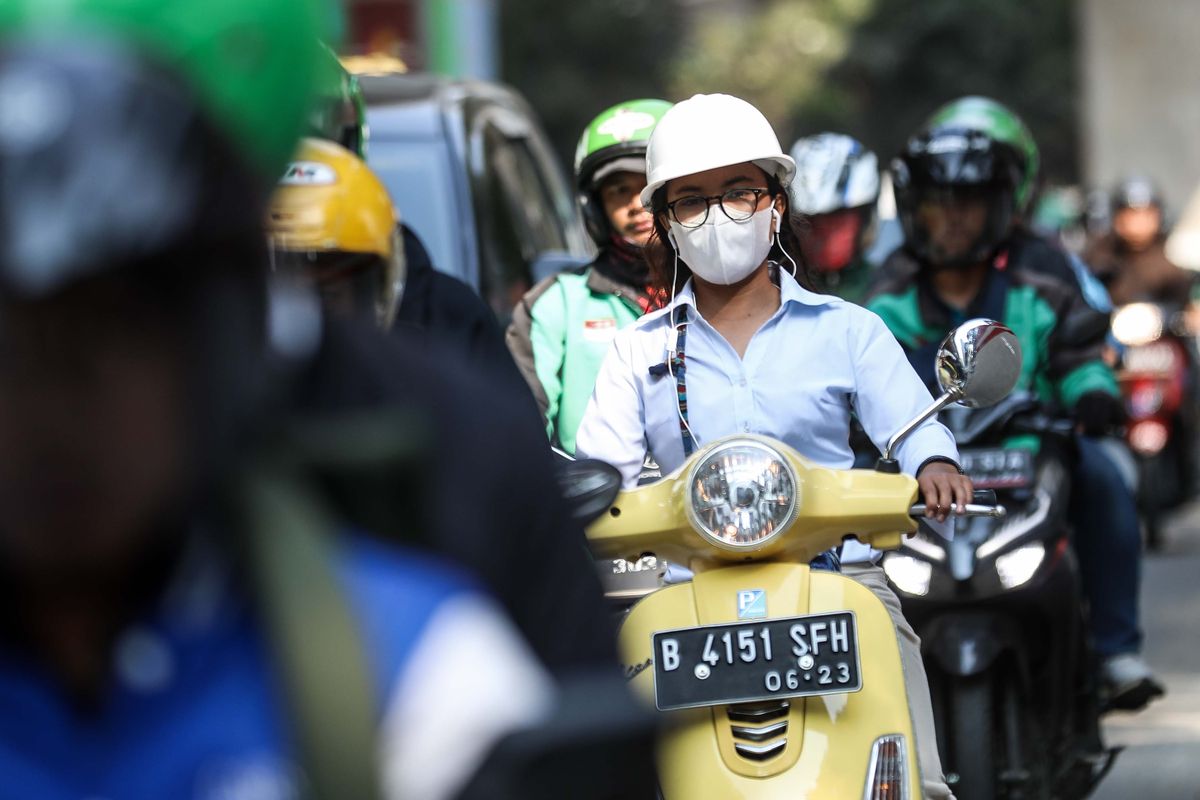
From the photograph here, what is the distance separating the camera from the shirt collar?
4.43 meters

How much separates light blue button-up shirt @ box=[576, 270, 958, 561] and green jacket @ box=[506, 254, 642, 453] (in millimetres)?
1256

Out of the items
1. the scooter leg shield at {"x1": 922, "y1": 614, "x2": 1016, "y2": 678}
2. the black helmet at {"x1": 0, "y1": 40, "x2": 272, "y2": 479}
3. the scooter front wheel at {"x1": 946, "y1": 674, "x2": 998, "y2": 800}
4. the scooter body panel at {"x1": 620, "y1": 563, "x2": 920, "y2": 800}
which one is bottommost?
the scooter front wheel at {"x1": 946, "y1": 674, "x2": 998, "y2": 800}

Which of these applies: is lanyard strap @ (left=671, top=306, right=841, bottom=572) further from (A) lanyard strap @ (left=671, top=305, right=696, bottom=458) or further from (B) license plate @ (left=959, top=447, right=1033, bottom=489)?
(B) license plate @ (left=959, top=447, right=1033, bottom=489)

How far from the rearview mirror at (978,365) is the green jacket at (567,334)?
1925mm

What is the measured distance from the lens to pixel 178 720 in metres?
1.19

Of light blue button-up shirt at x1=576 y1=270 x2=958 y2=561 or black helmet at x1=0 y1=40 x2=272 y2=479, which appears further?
light blue button-up shirt at x1=576 y1=270 x2=958 y2=561

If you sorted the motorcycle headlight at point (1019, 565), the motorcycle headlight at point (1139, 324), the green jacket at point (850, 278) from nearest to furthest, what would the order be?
the motorcycle headlight at point (1019, 565), the green jacket at point (850, 278), the motorcycle headlight at point (1139, 324)

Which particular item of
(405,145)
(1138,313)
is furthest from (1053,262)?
(1138,313)

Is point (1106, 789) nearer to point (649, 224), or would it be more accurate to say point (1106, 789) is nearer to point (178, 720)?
point (649, 224)

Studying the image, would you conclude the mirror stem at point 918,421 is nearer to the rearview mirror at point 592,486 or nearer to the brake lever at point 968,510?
the brake lever at point 968,510

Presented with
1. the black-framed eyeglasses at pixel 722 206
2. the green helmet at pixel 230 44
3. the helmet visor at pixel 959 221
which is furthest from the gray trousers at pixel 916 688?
the green helmet at pixel 230 44

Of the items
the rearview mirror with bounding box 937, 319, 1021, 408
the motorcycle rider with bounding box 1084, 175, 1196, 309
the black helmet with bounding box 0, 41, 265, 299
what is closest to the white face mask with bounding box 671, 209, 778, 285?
the rearview mirror with bounding box 937, 319, 1021, 408

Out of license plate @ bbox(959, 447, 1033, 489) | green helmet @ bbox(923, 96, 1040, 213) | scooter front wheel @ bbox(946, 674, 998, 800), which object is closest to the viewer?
scooter front wheel @ bbox(946, 674, 998, 800)

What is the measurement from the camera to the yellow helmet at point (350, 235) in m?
4.72
